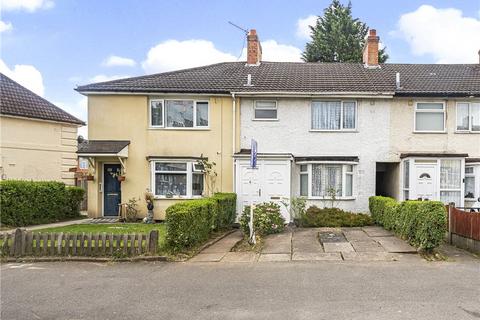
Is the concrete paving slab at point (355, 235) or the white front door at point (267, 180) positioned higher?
the white front door at point (267, 180)

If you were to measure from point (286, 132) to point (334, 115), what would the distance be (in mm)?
2228

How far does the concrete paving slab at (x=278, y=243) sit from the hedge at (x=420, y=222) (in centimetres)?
336

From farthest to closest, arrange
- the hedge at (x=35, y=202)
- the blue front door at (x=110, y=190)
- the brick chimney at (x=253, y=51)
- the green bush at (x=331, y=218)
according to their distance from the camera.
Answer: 1. the brick chimney at (x=253, y=51)
2. the blue front door at (x=110, y=190)
3. the green bush at (x=331, y=218)
4. the hedge at (x=35, y=202)

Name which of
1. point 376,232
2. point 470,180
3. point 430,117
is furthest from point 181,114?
point 470,180

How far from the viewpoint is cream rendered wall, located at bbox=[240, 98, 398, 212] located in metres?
17.7

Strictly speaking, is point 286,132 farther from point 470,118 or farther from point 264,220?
point 470,118

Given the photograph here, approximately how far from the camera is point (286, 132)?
59.0 ft

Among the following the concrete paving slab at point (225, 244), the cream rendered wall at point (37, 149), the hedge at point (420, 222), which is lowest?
the concrete paving slab at point (225, 244)

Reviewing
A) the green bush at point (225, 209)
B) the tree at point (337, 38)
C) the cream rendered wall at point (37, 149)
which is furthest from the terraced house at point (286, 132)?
the tree at point (337, 38)

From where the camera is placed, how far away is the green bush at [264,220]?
13594mm

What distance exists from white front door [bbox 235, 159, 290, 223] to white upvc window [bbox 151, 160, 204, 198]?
85.3 inches

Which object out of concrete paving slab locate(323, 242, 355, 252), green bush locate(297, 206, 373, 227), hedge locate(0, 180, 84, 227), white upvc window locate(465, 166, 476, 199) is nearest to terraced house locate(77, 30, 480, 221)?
white upvc window locate(465, 166, 476, 199)

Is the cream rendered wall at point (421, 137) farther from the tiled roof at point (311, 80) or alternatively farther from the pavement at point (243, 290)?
the pavement at point (243, 290)

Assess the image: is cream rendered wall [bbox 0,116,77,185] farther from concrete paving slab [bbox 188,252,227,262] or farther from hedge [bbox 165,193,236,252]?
concrete paving slab [bbox 188,252,227,262]
